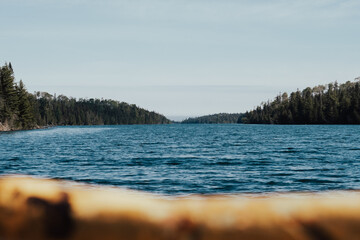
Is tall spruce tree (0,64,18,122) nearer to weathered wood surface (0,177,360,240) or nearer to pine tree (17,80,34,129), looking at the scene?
pine tree (17,80,34,129)

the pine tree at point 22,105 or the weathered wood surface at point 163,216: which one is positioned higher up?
the pine tree at point 22,105

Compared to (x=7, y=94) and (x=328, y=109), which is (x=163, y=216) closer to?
(x=7, y=94)

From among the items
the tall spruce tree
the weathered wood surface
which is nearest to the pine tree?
the tall spruce tree

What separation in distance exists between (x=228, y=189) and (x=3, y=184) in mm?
19258

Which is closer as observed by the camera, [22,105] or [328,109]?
[22,105]

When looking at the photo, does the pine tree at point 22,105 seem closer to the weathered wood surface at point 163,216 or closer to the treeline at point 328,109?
the treeline at point 328,109

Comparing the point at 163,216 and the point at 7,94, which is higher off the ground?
the point at 7,94

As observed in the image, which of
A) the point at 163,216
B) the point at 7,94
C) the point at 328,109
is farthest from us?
the point at 328,109

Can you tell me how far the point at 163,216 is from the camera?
85 cm

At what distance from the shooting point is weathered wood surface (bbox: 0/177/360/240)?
2.67 ft

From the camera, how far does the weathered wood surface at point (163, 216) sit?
0.81m

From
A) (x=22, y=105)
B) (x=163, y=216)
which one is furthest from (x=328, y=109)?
(x=163, y=216)

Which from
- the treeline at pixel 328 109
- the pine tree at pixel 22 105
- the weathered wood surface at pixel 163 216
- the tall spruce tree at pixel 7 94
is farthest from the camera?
the treeline at pixel 328 109

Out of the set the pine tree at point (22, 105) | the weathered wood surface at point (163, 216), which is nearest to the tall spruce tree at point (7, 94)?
the pine tree at point (22, 105)
